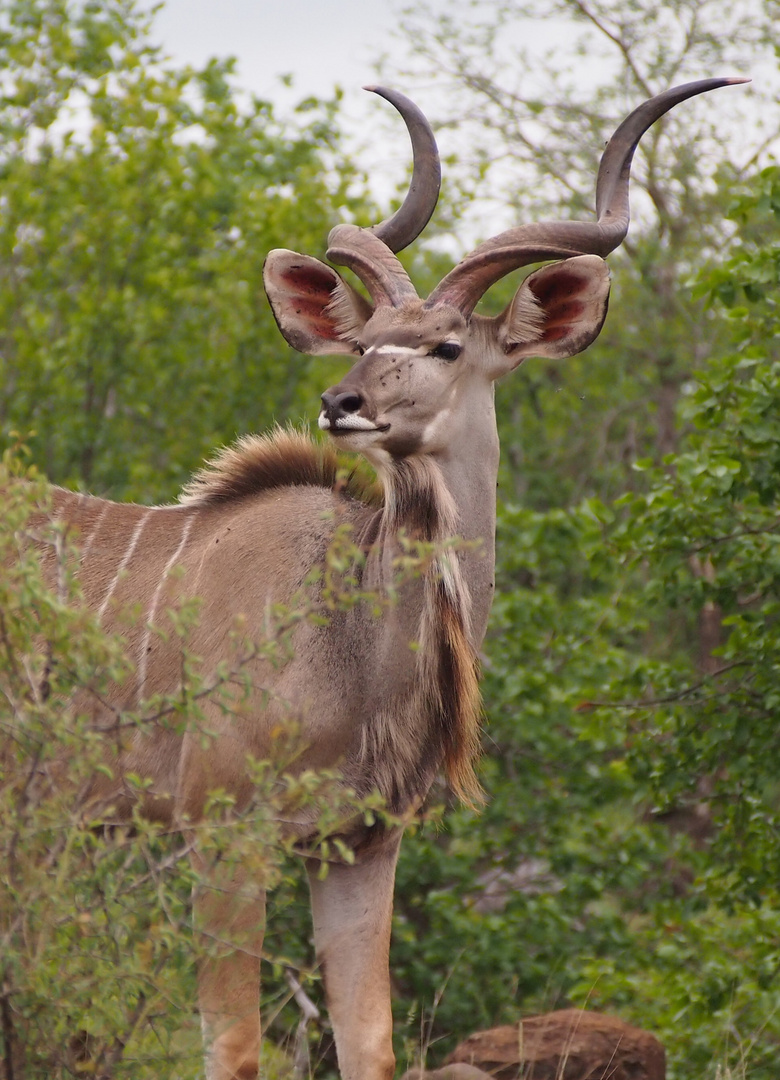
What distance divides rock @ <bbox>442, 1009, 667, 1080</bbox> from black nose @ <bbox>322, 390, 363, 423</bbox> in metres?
1.96

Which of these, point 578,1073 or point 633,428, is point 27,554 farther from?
point 633,428

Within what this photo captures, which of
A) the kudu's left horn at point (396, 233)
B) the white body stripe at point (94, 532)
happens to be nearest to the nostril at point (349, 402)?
the kudu's left horn at point (396, 233)

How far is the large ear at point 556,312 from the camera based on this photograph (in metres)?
3.73

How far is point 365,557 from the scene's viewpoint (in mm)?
3648

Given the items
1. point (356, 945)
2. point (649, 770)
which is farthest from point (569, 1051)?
point (649, 770)

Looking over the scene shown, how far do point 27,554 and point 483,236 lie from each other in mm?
8531

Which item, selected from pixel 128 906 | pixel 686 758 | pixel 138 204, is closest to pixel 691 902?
pixel 686 758

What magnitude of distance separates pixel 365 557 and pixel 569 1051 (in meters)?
1.62

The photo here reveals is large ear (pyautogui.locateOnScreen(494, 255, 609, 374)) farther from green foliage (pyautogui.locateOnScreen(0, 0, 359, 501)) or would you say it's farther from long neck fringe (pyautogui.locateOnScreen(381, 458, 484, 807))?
green foliage (pyautogui.locateOnScreen(0, 0, 359, 501))

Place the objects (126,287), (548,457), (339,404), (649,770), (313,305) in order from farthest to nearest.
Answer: (548,457) < (126,287) < (649,770) < (313,305) < (339,404)

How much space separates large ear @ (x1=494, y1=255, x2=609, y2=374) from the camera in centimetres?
373

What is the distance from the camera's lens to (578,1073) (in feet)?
14.1

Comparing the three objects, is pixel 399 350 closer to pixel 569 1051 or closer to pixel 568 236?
pixel 568 236

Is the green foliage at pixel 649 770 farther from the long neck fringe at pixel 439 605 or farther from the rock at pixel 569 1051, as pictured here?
the long neck fringe at pixel 439 605
